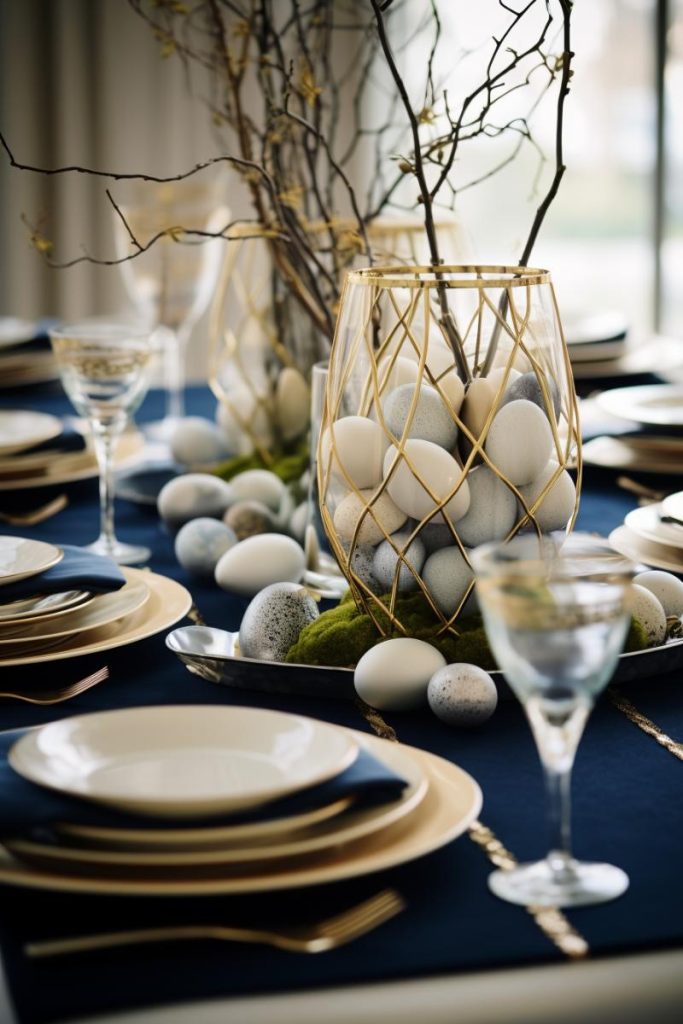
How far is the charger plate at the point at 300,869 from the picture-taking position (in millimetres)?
551

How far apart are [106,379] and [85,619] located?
0.33 m

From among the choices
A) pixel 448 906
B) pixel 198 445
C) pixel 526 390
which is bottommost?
pixel 448 906

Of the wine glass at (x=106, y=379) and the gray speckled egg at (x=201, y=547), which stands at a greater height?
the wine glass at (x=106, y=379)

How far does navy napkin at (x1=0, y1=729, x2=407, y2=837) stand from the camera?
579mm

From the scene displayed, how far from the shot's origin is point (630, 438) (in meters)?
1.46

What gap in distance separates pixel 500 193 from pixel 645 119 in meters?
0.58

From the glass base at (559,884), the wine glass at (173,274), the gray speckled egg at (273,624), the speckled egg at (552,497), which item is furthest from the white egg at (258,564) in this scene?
the wine glass at (173,274)

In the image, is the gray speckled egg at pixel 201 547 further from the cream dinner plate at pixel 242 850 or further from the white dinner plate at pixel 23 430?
the cream dinner plate at pixel 242 850

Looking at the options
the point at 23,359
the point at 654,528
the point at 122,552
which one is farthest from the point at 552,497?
the point at 23,359

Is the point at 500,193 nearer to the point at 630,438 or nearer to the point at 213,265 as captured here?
the point at 213,265

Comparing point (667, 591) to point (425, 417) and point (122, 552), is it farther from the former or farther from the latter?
point (122, 552)

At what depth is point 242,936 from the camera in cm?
54

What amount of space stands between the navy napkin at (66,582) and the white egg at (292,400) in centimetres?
49

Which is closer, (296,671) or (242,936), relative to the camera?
(242,936)
